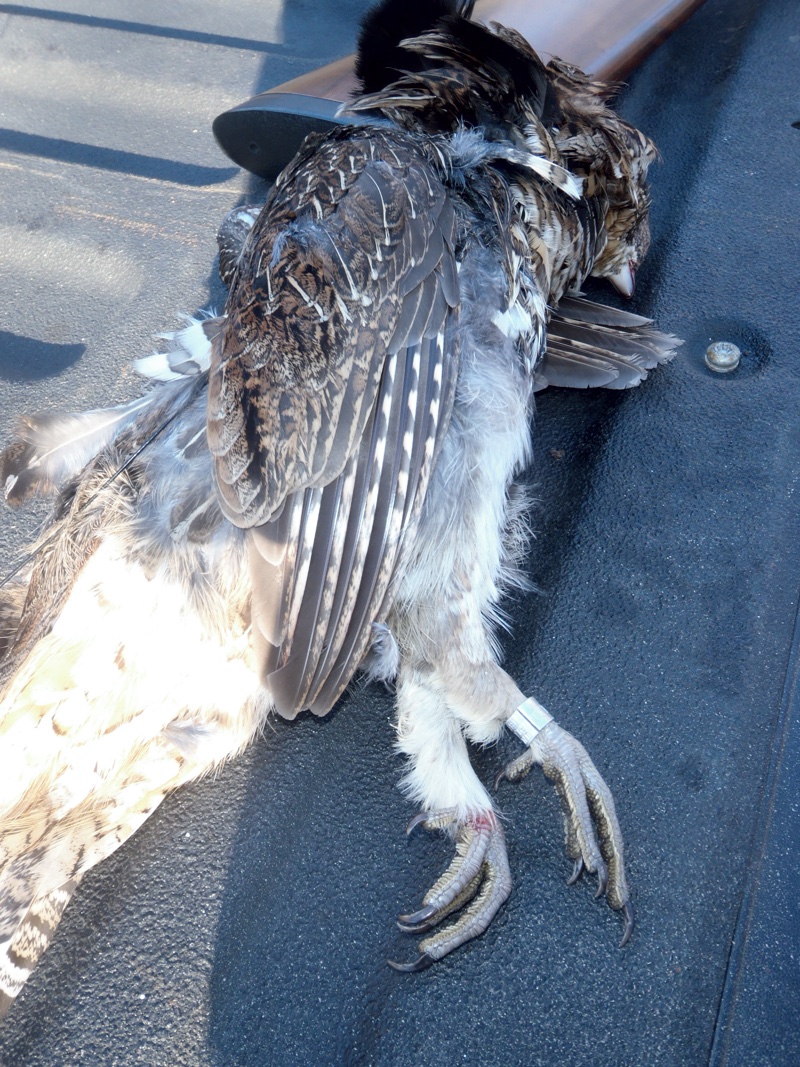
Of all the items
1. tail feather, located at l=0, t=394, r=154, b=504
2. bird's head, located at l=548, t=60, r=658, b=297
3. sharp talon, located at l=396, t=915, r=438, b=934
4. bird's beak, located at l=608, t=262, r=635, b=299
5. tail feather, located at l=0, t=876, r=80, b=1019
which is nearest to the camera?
tail feather, located at l=0, t=876, r=80, b=1019

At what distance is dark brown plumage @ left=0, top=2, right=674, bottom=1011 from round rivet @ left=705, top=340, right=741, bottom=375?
2.40ft

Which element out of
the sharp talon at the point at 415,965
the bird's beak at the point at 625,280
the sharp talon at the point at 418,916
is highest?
the bird's beak at the point at 625,280

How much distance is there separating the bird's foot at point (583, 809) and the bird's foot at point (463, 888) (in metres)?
0.15

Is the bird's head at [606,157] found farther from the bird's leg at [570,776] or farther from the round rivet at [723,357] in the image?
the bird's leg at [570,776]

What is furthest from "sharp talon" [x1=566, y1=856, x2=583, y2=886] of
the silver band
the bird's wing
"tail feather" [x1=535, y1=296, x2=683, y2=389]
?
"tail feather" [x1=535, y1=296, x2=683, y2=389]

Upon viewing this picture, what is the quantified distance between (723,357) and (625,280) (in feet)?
1.56

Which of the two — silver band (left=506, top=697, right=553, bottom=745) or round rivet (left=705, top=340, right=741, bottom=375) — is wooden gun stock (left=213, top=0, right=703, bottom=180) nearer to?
round rivet (left=705, top=340, right=741, bottom=375)

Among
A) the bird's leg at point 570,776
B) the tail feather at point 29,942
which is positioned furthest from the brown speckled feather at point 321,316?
the tail feather at point 29,942

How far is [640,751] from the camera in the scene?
75.0 inches

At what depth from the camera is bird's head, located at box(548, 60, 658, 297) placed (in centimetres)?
244

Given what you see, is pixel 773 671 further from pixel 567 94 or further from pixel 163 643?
pixel 567 94

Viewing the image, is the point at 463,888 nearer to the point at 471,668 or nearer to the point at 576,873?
the point at 576,873

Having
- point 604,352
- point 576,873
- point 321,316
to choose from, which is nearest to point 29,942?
point 576,873

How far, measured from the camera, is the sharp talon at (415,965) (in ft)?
5.44
